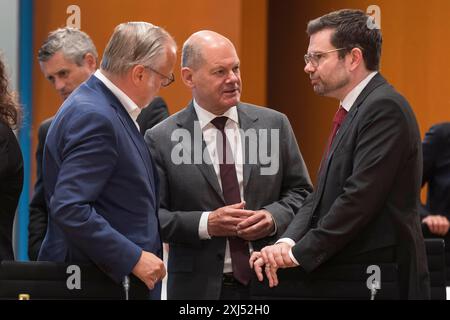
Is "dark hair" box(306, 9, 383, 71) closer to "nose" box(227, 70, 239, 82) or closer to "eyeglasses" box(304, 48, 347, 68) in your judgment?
"eyeglasses" box(304, 48, 347, 68)

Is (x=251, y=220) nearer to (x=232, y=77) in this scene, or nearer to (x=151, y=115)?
(x=232, y=77)

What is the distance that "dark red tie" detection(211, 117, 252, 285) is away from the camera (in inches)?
121

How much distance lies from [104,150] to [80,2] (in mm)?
3008

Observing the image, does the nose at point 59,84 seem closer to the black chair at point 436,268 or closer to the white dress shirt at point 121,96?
the white dress shirt at point 121,96

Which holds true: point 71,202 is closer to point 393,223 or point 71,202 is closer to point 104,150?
point 104,150

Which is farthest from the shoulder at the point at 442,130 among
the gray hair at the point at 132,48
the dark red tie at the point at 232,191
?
the gray hair at the point at 132,48

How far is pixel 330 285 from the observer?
2572 mm

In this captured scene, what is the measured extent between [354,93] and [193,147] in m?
0.67

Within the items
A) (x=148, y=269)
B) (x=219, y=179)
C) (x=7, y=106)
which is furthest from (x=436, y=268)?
(x=7, y=106)

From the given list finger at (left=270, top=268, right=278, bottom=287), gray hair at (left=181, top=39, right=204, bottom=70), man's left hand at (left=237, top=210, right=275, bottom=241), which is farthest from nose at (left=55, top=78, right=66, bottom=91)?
finger at (left=270, top=268, right=278, bottom=287)

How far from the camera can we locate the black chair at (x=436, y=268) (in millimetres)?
2773

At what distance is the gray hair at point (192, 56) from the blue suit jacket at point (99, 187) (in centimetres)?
66
